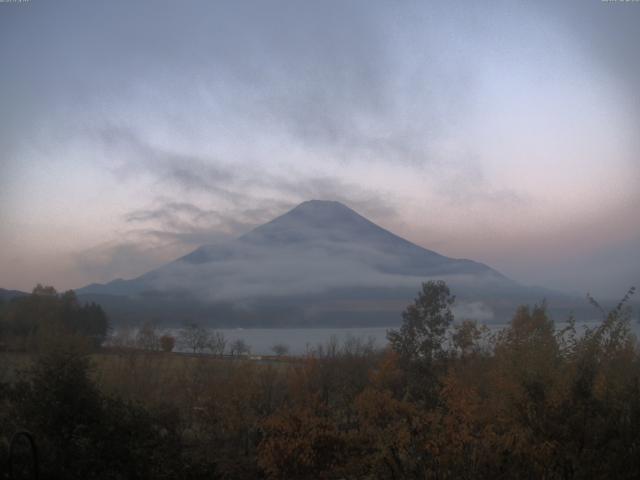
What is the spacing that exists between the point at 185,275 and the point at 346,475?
108705 millimetres

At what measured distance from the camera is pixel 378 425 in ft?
44.2

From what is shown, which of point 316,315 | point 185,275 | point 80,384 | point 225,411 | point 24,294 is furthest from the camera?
point 185,275

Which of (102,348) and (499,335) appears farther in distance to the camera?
(102,348)

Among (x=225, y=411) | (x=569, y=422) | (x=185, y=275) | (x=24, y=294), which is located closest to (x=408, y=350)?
(x=225, y=411)

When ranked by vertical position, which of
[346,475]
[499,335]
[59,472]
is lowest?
[346,475]

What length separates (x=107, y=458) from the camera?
851 cm

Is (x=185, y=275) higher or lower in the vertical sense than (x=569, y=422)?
higher

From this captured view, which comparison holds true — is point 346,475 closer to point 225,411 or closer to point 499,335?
point 225,411

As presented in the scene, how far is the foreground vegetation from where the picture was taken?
803 cm

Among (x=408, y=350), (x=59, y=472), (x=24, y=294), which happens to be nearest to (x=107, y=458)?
(x=59, y=472)

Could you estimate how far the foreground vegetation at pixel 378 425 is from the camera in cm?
803

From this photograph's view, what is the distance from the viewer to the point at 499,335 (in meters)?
17.8

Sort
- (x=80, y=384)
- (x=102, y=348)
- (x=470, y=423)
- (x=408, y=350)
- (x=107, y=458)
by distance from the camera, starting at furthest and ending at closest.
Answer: (x=102, y=348), (x=408, y=350), (x=470, y=423), (x=80, y=384), (x=107, y=458)

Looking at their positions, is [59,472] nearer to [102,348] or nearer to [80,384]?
[80,384]
